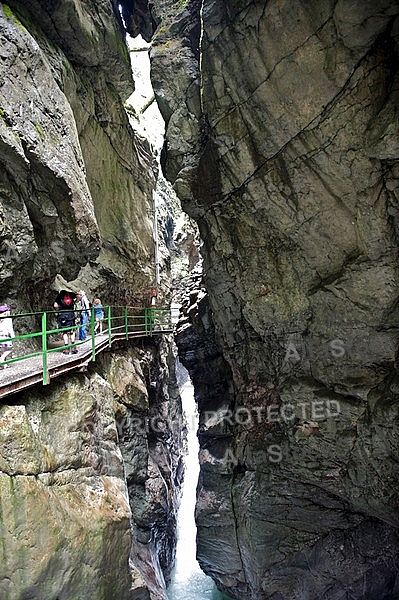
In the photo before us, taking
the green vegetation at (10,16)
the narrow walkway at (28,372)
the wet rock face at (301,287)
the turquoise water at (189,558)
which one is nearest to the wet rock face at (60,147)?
the green vegetation at (10,16)

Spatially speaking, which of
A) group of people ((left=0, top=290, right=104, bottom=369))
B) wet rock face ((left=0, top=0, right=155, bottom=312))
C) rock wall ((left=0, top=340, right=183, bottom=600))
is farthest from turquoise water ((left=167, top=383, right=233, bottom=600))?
wet rock face ((left=0, top=0, right=155, bottom=312))

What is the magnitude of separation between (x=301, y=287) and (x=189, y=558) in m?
17.1

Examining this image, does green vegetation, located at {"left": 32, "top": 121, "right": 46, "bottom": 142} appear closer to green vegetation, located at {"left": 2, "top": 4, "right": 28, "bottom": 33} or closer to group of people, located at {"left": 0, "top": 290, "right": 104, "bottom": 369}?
green vegetation, located at {"left": 2, "top": 4, "right": 28, "bottom": 33}

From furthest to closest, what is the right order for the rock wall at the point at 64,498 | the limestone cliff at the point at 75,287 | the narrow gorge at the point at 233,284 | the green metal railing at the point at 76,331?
the narrow gorge at the point at 233,284 < the green metal railing at the point at 76,331 < the limestone cliff at the point at 75,287 < the rock wall at the point at 64,498

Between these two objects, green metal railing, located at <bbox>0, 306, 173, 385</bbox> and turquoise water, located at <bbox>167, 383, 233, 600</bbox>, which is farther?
turquoise water, located at <bbox>167, 383, 233, 600</bbox>

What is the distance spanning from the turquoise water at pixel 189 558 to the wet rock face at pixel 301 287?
2791 mm

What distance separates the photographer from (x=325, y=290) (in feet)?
34.8

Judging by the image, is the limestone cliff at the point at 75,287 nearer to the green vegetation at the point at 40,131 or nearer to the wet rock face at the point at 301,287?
the green vegetation at the point at 40,131

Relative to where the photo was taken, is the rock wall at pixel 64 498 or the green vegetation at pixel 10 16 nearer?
the rock wall at pixel 64 498

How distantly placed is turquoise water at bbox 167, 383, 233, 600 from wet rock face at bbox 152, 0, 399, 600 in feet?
9.16

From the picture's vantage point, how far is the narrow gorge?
6125mm

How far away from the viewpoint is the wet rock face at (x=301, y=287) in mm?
8953

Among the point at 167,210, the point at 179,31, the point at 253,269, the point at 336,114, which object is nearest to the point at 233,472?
the point at 253,269

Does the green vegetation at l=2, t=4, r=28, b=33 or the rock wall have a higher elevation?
the green vegetation at l=2, t=4, r=28, b=33
